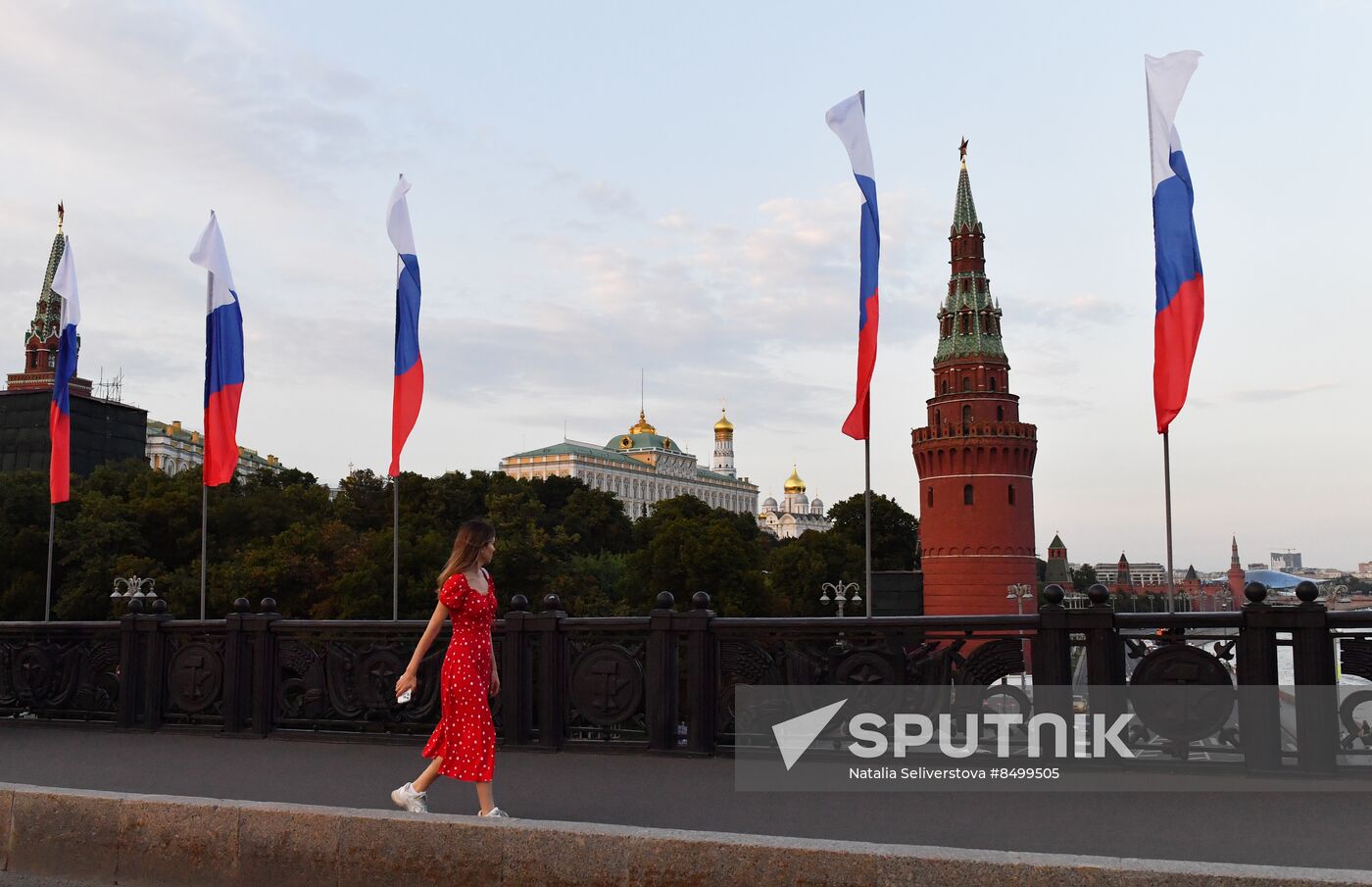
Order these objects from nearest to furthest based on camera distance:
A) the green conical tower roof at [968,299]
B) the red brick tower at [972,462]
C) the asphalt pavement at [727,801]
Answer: the asphalt pavement at [727,801] → the red brick tower at [972,462] → the green conical tower roof at [968,299]

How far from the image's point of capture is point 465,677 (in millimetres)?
6793

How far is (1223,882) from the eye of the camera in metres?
4.54

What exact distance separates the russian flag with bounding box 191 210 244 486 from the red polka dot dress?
27.7 ft

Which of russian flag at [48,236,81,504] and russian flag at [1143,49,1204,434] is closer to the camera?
russian flag at [1143,49,1204,434]

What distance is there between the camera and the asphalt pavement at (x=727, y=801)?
596 centimetres

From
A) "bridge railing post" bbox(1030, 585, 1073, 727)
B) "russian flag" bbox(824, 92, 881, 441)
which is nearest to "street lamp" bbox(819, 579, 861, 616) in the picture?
"russian flag" bbox(824, 92, 881, 441)

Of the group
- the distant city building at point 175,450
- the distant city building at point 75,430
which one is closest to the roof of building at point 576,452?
the distant city building at point 175,450

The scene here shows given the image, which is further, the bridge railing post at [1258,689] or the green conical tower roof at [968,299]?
the green conical tower roof at [968,299]

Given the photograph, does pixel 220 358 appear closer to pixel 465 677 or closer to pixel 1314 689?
pixel 465 677

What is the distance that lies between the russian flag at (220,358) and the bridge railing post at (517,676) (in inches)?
253

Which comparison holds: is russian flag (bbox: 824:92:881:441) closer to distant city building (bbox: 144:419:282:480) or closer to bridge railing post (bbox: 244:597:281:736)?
bridge railing post (bbox: 244:597:281:736)

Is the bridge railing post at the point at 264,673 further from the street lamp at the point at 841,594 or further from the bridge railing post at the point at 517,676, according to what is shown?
the street lamp at the point at 841,594

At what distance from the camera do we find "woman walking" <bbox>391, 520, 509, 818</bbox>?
21.7 ft

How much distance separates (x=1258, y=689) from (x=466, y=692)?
5.09 meters
